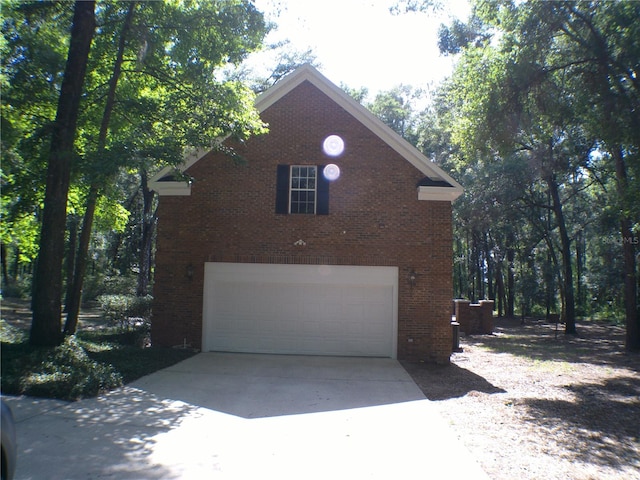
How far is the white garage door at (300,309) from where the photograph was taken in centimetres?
1231

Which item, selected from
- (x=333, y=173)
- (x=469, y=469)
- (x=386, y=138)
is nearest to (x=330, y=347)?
(x=333, y=173)

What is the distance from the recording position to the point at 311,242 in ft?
40.9

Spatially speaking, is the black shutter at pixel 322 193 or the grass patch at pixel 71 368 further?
the black shutter at pixel 322 193

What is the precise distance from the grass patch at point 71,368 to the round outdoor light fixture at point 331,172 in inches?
240

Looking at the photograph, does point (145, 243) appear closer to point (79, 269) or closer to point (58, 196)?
point (79, 269)

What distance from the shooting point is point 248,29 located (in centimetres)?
1236

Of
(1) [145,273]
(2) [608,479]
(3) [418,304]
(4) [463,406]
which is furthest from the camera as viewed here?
(1) [145,273]

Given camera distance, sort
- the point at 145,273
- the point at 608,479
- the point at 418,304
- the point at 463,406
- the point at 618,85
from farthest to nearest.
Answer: the point at 145,273 → the point at 418,304 → the point at 618,85 → the point at 463,406 → the point at 608,479

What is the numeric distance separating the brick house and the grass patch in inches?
76.2

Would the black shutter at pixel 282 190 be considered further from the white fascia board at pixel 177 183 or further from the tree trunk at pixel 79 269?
the tree trunk at pixel 79 269

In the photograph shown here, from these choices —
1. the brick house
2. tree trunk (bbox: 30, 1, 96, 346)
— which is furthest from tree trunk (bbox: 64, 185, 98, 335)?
tree trunk (bbox: 30, 1, 96, 346)

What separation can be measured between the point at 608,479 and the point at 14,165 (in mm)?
13308

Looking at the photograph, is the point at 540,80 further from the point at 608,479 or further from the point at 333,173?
the point at 608,479

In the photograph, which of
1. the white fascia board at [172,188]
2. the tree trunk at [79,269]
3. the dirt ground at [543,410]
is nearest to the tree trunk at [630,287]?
the dirt ground at [543,410]
